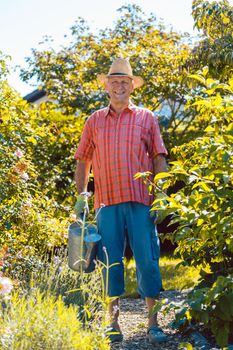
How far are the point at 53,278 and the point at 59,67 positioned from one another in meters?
6.32

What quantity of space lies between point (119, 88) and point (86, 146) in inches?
19.0

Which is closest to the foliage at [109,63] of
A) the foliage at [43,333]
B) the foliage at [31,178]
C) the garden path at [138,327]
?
the foliage at [31,178]

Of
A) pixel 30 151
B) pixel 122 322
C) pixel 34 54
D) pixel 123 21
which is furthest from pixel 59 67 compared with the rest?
pixel 122 322

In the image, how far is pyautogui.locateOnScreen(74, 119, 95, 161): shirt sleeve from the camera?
5.34 meters

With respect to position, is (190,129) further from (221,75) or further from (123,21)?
(221,75)

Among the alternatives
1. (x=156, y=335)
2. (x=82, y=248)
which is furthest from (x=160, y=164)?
(x=156, y=335)

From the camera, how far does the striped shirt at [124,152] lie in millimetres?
5047

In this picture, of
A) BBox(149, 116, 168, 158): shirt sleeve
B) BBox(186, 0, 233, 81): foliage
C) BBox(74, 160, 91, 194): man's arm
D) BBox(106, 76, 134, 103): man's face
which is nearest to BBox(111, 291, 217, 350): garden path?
BBox(74, 160, 91, 194): man's arm

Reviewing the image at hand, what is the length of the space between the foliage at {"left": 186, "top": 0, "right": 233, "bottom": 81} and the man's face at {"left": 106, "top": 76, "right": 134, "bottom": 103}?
1.71 metres

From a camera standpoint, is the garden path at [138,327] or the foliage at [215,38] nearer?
the garden path at [138,327]

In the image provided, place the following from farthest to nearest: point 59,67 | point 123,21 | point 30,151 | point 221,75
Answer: point 123,21 → point 59,67 → point 30,151 → point 221,75

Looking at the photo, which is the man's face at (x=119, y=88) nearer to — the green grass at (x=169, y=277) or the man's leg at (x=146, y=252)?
the man's leg at (x=146, y=252)

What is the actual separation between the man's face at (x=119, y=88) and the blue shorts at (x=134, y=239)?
71 centimetres

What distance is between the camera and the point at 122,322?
579 centimetres
